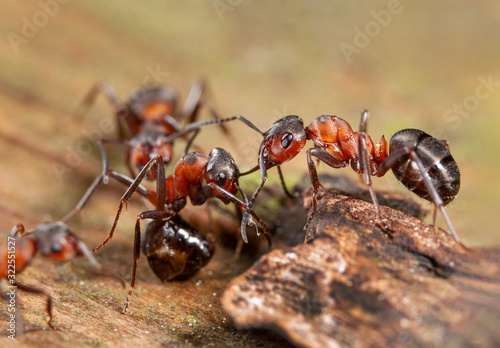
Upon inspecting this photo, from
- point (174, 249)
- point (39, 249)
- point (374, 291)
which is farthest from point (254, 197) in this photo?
point (39, 249)

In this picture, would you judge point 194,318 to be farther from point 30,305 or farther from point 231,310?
point 30,305

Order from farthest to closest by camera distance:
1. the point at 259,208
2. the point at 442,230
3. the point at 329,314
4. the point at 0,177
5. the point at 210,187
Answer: the point at 0,177 < the point at 259,208 < the point at 210,187 < the point at 442,230 < the point at 329,314

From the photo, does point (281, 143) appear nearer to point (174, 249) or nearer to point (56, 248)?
point (174, 249)

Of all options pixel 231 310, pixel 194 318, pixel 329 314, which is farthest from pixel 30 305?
pixel 329 314

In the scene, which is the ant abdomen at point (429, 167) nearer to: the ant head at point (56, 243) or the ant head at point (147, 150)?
the ant head at point (56, 243)

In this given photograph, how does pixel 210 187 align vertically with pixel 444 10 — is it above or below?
below

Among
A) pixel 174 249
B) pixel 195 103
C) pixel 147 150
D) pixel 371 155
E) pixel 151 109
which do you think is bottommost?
pixel 174 249
